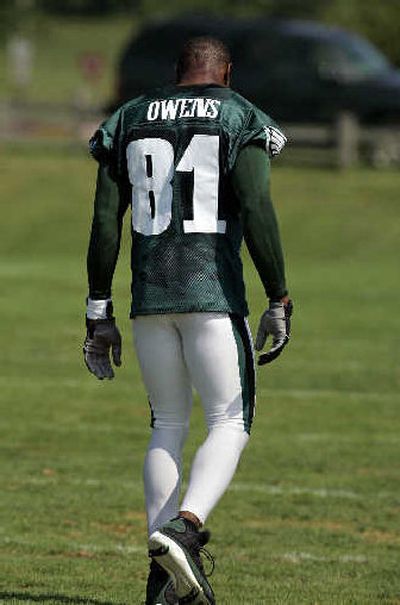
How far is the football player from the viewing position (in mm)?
6449

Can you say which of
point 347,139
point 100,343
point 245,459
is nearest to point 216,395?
point 100,343

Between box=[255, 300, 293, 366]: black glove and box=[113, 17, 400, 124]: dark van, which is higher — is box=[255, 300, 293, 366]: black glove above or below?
below

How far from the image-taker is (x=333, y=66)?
113ft

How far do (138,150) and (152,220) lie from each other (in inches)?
10.0

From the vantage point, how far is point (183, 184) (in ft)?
21.3

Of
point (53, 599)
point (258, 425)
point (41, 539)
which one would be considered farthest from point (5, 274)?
point (53, 599)

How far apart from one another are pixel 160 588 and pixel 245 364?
85cm

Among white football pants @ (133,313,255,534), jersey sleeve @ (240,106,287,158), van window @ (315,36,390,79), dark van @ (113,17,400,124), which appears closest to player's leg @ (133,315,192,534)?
white football pants @ (133,313,255,534)

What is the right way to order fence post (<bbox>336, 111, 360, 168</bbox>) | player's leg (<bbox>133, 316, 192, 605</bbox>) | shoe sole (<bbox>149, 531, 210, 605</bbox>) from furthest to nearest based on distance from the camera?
fence post (<bbox>336, 111, 360, 168</bbox>) < player's leg (<bbox>133, 316, 192, 605</bbox>) < shoe sole (<bbox>149, 531, 210, 605</bbox>)

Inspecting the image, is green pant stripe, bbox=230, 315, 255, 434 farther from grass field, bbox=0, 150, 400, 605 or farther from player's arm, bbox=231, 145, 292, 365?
grass field, bbox=0, 150, 400, 605

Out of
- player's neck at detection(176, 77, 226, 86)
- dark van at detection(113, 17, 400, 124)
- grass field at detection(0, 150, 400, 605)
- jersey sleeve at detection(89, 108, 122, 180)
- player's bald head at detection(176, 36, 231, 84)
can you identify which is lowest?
grass field at detection(0, 150, 400, 605)

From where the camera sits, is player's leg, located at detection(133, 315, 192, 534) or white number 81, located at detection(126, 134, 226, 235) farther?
player's leg, located at detection(133, 315, 192, 534)

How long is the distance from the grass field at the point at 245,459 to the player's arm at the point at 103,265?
102 cm

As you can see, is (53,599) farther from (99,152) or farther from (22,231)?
(22,231)
